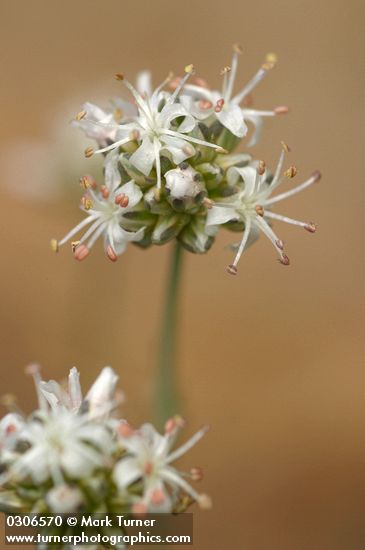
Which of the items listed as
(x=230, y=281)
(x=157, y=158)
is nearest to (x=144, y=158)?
(x=157, y=158)

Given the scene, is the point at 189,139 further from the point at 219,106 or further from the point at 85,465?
the point at 85,465

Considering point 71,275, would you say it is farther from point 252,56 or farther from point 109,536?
point 109,536

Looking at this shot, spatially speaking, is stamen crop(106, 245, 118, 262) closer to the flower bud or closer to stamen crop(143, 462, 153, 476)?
the flower bud

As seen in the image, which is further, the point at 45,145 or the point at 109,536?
the point at 45,145

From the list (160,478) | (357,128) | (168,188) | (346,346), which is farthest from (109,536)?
(357,128)

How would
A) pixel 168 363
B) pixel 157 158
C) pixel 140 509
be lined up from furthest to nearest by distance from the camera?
1. pixel 168 363
2. pixel 157 158
3. pixel 140 509

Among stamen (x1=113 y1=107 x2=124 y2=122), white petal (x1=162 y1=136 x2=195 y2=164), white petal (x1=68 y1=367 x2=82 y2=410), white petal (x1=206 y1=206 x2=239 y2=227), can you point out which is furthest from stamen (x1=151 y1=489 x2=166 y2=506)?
stamen (x1=113 y1=107 x2=124 y2=122)
